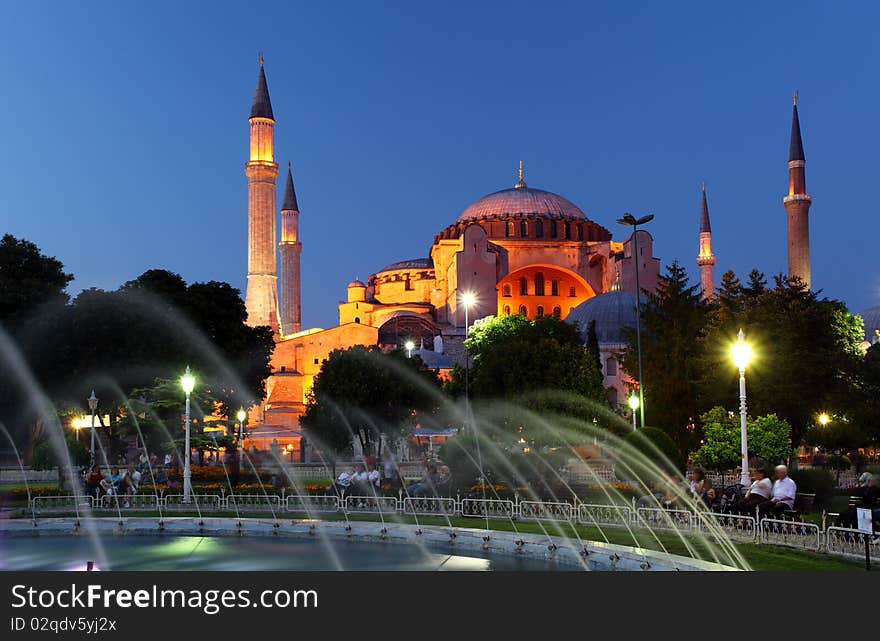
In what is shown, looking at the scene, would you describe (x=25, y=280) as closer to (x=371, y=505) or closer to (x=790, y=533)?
(x=371, y=505)

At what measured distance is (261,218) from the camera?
67.1 meters

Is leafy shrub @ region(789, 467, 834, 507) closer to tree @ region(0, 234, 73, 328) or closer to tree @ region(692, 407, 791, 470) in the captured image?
tree @ region(692, 407, 791, 470)

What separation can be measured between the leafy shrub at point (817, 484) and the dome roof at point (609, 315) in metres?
44.4

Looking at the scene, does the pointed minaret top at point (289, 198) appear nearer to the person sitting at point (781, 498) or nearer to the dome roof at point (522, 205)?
the dome roof at point (522, 205)

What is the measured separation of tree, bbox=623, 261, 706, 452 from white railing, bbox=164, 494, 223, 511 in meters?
17.7

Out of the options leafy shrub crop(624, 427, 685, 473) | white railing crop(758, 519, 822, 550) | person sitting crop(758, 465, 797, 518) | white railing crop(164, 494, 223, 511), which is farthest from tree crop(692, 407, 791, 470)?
white railing crop(164, 494, 223, 511)

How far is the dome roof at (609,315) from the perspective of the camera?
6381 centimetres

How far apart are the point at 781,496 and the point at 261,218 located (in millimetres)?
56217

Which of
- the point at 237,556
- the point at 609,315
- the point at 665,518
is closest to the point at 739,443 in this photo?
the point at 665,518

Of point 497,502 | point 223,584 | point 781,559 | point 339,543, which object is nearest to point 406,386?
point 497,502

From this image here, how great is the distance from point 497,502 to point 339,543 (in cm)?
384

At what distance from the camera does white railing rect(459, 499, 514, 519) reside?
1764cm

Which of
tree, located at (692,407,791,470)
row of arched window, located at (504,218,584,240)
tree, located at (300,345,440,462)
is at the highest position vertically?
row of arched window, located at (504,218,584,240)

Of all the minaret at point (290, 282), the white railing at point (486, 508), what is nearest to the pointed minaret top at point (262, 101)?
the minaret at point (290, 282)
